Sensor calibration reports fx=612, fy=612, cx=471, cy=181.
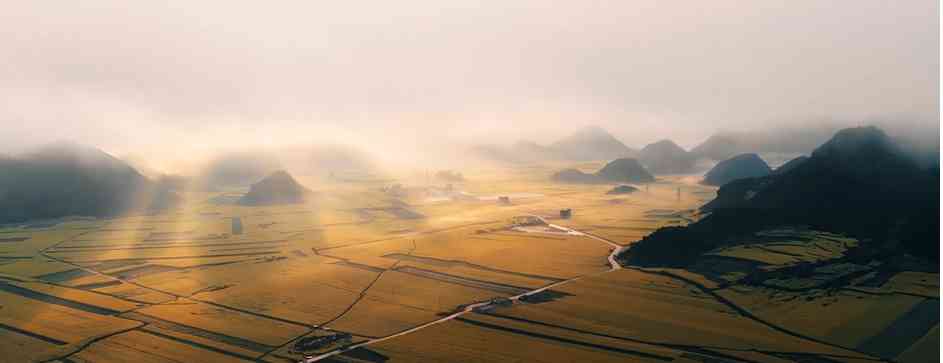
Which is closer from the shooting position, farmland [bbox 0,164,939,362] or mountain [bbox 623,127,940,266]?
farmland [bbox 0,164,939,362]

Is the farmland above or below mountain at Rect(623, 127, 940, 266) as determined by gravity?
below

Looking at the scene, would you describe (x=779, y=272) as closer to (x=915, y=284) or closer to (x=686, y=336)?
(x=915, y=284)

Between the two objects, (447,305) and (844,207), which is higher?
(844,207)

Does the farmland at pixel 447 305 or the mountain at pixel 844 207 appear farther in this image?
the mountain at pixel 844 207

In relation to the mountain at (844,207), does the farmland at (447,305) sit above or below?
below

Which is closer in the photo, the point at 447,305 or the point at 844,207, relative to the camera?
the point at 447,305
